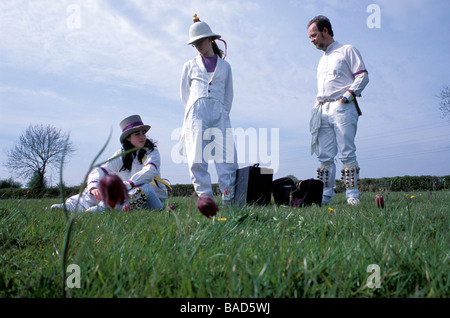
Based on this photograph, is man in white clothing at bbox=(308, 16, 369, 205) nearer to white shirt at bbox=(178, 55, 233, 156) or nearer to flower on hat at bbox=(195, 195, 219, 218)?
white shirt at bbox=(178, 55, 233, 156)

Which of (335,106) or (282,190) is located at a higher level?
(335,106)

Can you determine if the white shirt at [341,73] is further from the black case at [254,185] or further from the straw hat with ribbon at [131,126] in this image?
the straw hat with ribbon at [131,126]

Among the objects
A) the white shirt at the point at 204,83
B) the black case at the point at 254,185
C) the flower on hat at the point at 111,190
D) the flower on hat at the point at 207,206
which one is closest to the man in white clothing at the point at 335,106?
the black case at the point at 254,185

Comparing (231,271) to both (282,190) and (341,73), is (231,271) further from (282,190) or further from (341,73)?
(341,73)

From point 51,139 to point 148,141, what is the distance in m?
20.3

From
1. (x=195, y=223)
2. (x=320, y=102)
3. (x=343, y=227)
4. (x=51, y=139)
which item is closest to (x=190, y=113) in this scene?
(x=320, y=102)

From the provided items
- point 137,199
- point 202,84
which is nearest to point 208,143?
point 202,84

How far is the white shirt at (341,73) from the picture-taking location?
4727 millimetres

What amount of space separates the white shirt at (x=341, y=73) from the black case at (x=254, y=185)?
1516 mm

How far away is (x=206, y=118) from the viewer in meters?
4.98

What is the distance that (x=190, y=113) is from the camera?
502 cm

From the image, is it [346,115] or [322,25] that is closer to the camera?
[346,115]

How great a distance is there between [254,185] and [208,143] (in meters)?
1.00
